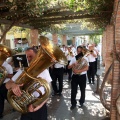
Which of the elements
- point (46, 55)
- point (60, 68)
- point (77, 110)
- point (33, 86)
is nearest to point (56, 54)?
point (46, 55)

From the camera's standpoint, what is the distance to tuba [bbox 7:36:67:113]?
2494 millimetres

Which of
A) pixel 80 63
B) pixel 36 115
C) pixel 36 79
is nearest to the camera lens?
pixel 36 79

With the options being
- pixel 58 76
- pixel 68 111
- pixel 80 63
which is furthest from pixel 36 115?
pixel 58 76

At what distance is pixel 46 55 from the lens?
2500 mm

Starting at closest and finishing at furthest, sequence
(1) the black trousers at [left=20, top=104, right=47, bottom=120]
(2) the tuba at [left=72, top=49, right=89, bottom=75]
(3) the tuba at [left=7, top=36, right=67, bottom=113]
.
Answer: (3) the tuba at [left=7, top=36, right=67, bottom=113] → (1) the black trousers at [left=20, top=104, right=47, bottom=120] → (2) the tuba at [left=72, top=49, right=89, bottom=75]

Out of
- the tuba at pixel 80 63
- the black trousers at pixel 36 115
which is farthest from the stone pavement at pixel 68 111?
the black trousers at pixel 36 115

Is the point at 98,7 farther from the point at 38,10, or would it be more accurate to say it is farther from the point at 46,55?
the point at 46,55

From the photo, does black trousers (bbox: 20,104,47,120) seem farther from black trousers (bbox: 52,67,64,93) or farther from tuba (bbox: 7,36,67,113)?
black trousers (bbox: 52,67,64,93)

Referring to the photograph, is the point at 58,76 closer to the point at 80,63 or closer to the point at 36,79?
the point at 80,63

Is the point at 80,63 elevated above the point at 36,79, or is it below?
below

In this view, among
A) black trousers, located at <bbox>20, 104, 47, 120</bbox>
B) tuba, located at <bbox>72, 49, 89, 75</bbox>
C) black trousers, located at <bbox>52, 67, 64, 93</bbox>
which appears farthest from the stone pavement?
black trousers, located at <bbox>20, 104, 47, 120</bbox>

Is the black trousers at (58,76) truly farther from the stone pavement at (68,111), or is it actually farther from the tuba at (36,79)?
the tuba at (36,79)

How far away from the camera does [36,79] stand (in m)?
2.52

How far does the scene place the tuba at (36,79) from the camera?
2.49 m
